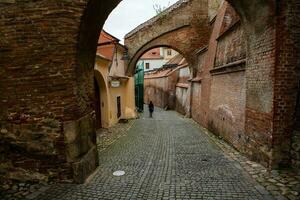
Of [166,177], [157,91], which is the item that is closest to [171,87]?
[157,91]

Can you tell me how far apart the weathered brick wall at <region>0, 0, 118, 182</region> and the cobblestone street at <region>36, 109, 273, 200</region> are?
0.70 metres

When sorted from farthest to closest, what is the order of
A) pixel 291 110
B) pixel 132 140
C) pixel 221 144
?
1. pixel 132 140
2. pixel 221 144
3. pixel 291 110

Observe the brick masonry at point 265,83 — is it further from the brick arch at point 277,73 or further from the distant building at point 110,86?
the distant building at point 110,86

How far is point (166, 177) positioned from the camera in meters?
6.51

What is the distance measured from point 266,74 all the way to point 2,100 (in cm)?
598

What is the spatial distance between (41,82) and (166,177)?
342 centimetres

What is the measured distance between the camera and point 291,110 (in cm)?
652

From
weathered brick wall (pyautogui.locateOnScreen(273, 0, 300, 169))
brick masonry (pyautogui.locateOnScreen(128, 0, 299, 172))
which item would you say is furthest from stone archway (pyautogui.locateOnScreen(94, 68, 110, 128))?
weathered brick wall (pyautogui.locateOnScreen(273, 0, 300, 169))

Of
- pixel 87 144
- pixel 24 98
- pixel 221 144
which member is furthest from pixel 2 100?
pixel 221 144

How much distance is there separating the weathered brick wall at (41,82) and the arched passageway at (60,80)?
0.06 ft

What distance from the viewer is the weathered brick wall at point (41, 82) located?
584 centimetres

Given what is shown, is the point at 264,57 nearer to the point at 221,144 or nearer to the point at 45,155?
the point at 221,144

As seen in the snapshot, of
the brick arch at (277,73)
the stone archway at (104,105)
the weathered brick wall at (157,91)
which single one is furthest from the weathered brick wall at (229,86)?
the weathered brick wall at (157,91)

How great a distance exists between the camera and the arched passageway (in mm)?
5855
